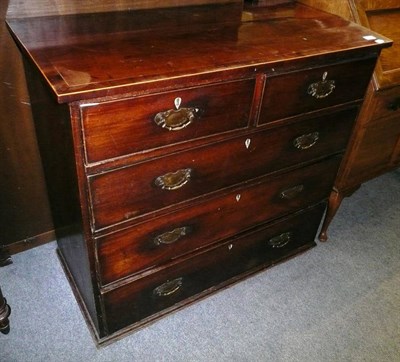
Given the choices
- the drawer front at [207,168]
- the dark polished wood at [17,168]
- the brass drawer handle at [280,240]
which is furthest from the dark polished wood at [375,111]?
the dark polished wood at [17,168]

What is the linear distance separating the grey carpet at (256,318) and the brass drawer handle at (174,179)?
0.62 m

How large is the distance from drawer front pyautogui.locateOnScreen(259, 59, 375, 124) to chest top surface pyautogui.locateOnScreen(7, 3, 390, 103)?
7cm

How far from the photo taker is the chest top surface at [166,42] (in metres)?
0.86

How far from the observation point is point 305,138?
4.32ft

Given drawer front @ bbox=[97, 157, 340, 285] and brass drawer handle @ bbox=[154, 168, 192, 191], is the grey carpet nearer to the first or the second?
drawer front @ bbox=[97, 157, 340, 285]

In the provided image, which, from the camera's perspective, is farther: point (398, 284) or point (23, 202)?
point (398, 284)

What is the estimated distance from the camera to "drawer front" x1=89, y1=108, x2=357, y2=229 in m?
0.99

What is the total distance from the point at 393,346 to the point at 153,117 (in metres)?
1.24

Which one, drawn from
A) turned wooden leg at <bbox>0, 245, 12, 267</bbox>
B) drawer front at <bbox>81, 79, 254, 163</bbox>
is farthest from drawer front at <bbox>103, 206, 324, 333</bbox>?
turned wooden leg at <bbox>0, 245, 12, 267</bbox>

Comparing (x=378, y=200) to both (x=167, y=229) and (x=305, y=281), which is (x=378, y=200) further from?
(x=167, y=229)

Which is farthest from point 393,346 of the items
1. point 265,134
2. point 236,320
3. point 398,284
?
point 265,134

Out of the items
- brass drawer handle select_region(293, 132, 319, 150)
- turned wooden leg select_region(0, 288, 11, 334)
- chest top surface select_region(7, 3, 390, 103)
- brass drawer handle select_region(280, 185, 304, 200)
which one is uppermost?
chest top surface select_region(7, 3, 390, 103)

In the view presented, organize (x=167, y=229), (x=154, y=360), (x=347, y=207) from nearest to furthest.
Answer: (x=167, y=229) < (x=154, y=360) < (x=347, y=207)

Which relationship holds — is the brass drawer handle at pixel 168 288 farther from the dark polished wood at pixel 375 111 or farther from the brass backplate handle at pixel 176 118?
the dark polished wood at pixel 375 111
